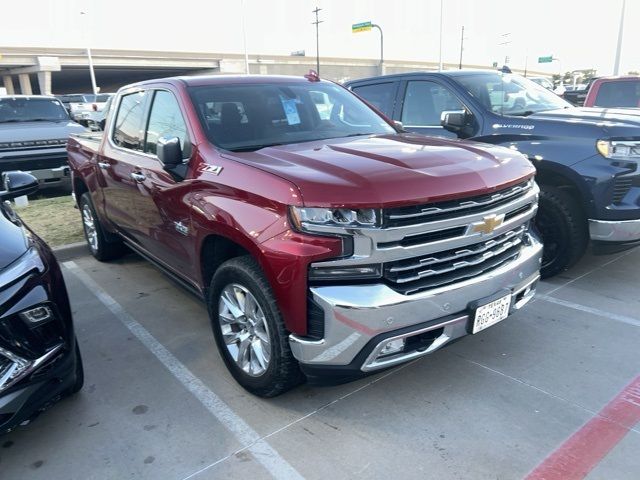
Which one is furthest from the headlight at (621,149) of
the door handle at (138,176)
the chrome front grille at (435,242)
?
the door handle at (138,176)

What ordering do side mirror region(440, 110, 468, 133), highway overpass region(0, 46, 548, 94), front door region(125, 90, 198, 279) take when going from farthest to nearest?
highway overpass region(0, 46, 548, 94)
side mirror region(440, 110, 468, 133)
front door region(125, 90, 198, 279)

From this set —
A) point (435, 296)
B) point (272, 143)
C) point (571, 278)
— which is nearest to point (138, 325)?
point (272, 143)

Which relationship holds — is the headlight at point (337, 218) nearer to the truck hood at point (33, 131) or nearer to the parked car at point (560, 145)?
the parked car at point (560, 145)

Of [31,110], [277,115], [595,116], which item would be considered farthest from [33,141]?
[595,116]

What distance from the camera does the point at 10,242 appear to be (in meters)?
2.89

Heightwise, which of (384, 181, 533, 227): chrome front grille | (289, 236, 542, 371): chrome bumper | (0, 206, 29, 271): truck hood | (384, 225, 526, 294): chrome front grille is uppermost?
(384, 181, 533, 227): chrome front grille

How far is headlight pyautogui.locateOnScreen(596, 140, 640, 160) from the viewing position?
428 centimetres

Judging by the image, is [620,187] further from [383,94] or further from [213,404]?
[213,404]

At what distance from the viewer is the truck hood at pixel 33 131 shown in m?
9.09

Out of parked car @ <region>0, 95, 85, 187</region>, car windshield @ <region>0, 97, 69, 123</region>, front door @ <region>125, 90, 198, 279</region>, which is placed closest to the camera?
front door @ <region>125, 90, 198, 279</region>

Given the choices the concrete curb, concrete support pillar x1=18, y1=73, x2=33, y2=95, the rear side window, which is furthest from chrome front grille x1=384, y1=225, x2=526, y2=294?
concrete support pillar x1=18, y1=73, x2=33, y2=95

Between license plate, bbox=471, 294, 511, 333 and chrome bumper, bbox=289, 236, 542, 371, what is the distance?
0.07 m

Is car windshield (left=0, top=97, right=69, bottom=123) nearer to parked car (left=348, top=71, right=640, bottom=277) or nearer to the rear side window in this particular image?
parked car (left=348, top=71, right=640, bottom=277)

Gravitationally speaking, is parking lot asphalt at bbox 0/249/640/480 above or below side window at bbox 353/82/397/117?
below
